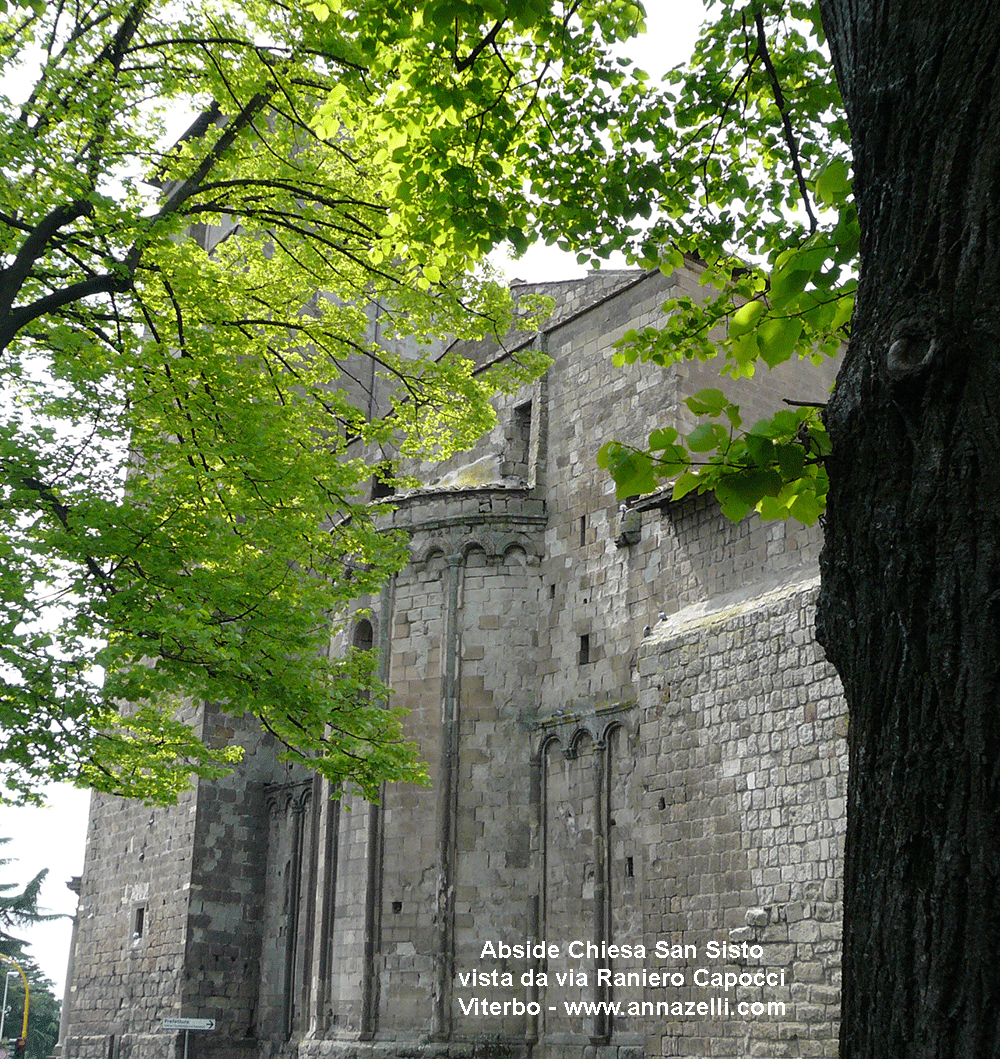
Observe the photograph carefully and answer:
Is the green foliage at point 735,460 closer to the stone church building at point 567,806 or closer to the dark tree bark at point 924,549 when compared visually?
the dark tree bark at point 924,549

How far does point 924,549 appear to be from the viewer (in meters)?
2.47

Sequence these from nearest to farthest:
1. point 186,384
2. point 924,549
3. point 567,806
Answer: point 924,549, point 186,384, point 567,806

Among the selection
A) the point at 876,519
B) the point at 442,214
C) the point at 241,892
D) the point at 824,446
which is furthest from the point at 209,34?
the point at 241,892

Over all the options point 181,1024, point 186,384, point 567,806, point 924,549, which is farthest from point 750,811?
point 181,1024

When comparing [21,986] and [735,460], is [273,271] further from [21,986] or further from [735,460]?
[21,986]

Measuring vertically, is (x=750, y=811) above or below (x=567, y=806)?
below

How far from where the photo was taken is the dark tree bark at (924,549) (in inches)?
89.8

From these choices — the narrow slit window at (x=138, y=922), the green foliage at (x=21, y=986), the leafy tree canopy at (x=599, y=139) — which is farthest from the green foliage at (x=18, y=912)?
the leafy tree canopy at (x=599, y=139)

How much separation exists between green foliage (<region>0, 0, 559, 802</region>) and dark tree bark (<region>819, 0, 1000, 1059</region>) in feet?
19.0

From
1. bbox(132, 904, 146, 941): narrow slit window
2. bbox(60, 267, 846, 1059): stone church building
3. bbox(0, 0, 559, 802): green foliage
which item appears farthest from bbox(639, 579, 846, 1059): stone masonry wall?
bbox(132, 904, 146, 941): narrow slit window

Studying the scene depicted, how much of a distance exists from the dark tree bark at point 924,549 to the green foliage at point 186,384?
5.79m

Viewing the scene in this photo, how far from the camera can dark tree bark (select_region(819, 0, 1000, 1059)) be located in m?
2.28

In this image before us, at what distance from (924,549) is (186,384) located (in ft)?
30.6

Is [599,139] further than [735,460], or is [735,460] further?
[599,139]
